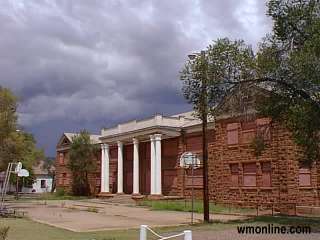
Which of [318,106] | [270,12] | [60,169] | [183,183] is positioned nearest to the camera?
[318,106]

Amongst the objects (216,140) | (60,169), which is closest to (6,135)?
(216,140)

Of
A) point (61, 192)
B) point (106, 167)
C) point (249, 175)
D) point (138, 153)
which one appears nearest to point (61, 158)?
point (61, 192)

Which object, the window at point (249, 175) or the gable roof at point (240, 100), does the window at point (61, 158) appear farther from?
the gable roof at point (240, 100)

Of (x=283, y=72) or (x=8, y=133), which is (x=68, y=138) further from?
(x=283, y=72)

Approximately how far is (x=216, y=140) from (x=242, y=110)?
21464mm

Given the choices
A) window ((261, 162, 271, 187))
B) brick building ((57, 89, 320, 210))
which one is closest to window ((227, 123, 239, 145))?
brick building ((57, 89, 320, 210))

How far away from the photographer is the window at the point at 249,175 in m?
41.0

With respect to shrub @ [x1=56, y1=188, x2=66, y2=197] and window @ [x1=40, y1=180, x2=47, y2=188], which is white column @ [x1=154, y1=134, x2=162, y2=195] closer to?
shrub @ [x1=56, y1=188, x2=66, y2=197]

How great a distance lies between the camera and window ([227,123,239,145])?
4284cm

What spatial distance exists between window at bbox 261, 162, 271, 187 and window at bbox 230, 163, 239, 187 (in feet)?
9.65

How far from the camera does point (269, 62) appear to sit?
22.2m

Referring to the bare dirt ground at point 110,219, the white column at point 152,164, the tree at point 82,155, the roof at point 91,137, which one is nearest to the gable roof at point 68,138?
the roof at point 91,137

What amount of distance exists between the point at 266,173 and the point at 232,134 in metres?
4.95

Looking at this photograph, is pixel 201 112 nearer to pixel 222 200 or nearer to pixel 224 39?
pixel 224 39
